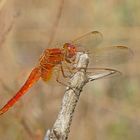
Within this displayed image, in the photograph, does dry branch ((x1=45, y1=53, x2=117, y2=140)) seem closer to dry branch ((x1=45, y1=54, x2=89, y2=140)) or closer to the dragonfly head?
dry branch ((x1=45, y1=54, x2=89, y2=140))

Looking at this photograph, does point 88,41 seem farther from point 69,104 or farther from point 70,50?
point 69,104

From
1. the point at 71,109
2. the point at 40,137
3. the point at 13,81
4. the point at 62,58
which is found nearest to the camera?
→ the point at 71,109

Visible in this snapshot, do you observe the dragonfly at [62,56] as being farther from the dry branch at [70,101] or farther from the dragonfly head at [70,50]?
the dry branch at [70,101]

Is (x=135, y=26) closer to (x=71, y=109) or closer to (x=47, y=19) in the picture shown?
(x=47, y=19)

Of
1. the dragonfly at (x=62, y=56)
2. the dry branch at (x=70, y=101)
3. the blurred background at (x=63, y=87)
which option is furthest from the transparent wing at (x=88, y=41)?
the blurred background at (x=63, y=87)

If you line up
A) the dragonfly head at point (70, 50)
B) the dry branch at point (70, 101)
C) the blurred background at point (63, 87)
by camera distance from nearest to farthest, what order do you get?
the dry branch at point (70, 101) → the dragonfly head at point (70, 50) → the blurred background at point (63, 87)

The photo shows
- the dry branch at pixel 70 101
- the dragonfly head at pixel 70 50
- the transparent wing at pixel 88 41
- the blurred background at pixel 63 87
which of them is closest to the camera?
the dry branch at pixel 70 101

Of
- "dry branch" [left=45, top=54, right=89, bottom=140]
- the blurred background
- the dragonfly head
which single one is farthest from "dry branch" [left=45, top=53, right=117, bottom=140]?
the blurred background

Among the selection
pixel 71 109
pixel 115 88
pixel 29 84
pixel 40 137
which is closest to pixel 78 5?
pixel 115 88
